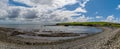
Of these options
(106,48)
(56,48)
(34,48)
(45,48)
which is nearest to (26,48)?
(34,48)

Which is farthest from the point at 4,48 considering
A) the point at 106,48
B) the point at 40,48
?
the point at 106,48

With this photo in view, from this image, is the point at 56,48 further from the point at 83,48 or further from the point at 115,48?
the point at 115,48

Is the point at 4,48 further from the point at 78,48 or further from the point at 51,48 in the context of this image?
the point at 78,48

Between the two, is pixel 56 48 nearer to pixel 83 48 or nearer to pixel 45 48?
pixel 45 48

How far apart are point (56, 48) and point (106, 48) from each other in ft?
33.2

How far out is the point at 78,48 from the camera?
3228cm

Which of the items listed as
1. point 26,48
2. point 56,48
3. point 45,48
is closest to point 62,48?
point 56,48

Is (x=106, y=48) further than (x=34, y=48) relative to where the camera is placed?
No

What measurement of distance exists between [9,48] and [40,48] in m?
5.77

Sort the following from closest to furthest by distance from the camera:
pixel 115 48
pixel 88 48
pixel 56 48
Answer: pixel 115 48 < pixel 88 48 < pixel 56 48

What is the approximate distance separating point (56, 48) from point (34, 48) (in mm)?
4277

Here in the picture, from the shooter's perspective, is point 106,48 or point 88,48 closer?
point 106,48

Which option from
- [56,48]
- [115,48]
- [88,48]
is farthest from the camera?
[56,48]

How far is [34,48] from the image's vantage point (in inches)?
1358
